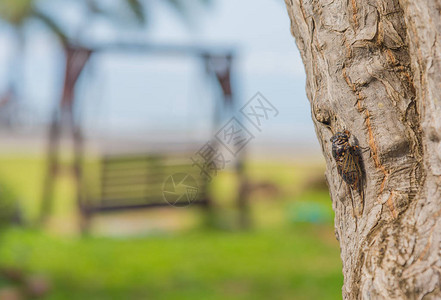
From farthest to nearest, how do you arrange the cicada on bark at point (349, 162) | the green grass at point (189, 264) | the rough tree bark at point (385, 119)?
the green grass at point (189, 264) → the cicada on bark at point (349, 162) → the rough tree bark at point (385, 119)

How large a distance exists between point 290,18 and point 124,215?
7852 millimetres

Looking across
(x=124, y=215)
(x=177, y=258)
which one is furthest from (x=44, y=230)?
(x=177, y=258)

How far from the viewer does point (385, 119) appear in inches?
62.7

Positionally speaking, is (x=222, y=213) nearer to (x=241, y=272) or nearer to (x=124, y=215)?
(x=124, y=215)

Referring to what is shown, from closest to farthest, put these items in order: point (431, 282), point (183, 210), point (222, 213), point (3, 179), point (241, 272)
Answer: point (431, 282) < point (3, 179) < point (241, 272) < point (222, 213) < point (183, 210)

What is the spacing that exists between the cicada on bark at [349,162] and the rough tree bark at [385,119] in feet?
0.07

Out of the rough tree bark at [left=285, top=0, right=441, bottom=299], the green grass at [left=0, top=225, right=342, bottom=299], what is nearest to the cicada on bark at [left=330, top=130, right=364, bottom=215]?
the rough tree bark at [left=285, top=0, right=441, bottom=299]

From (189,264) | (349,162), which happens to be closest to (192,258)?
(189,264)

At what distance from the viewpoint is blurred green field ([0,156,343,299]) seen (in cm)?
550

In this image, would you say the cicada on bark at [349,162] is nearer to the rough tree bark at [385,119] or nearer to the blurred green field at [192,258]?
the rough tree bark at [385,119]

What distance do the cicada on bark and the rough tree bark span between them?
0.9 inches

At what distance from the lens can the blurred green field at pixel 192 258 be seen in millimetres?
5504

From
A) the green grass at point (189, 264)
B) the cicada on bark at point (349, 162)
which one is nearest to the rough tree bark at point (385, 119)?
the cicada on bark at point (349, 162)

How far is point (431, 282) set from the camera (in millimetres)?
1423
